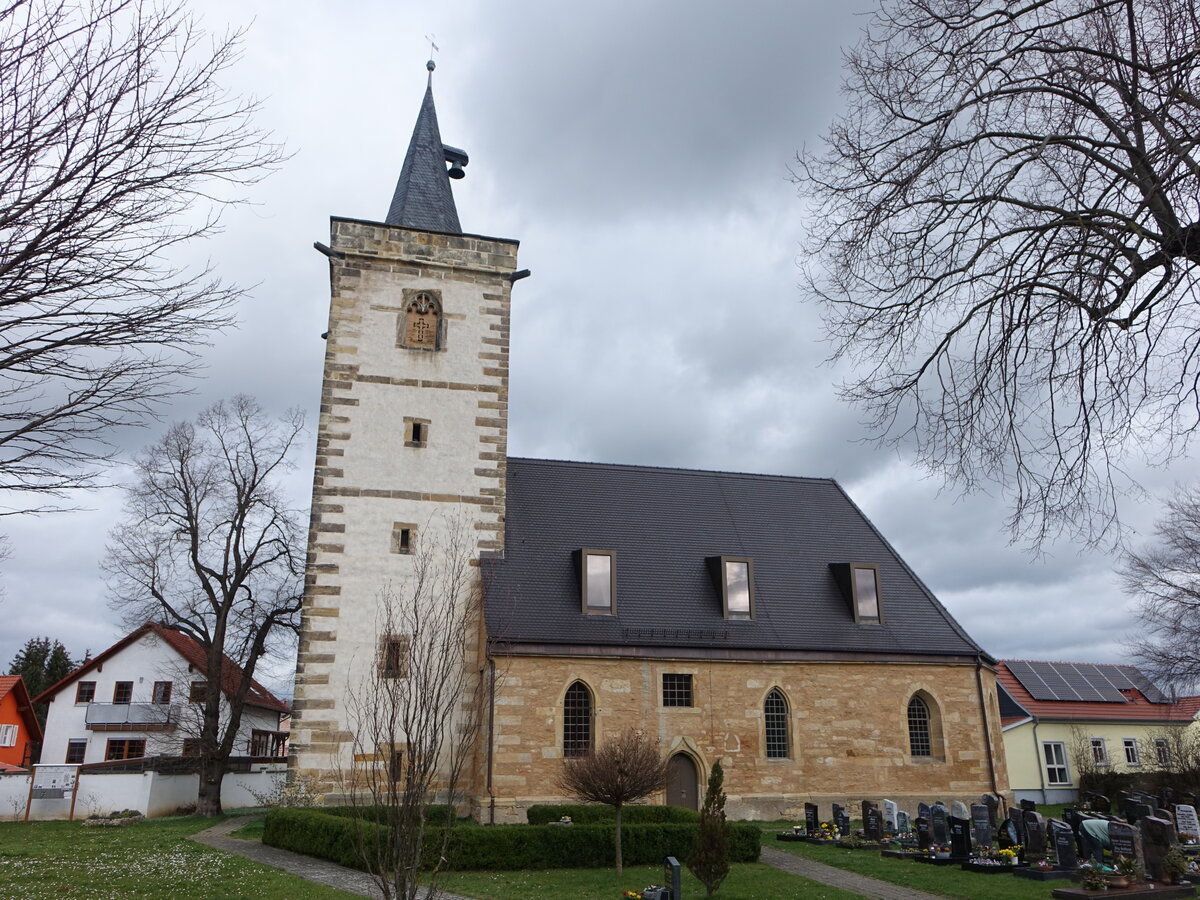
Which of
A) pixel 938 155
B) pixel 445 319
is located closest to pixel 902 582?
pixel 445 319

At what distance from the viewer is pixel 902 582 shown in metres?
25.7

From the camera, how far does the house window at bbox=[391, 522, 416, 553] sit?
2202cm

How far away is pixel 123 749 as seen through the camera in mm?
36969

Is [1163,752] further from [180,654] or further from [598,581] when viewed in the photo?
[180,654]

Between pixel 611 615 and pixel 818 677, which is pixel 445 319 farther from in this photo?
pixel 818 677

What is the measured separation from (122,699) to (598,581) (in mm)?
27637

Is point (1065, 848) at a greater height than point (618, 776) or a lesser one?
lesser

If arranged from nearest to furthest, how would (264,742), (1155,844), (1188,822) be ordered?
(1155,844) → (1188,822) → (264,742)

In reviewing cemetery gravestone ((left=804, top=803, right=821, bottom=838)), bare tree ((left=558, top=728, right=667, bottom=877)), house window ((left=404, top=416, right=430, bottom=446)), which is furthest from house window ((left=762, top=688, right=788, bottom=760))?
house window ((left=404, top=416, right=430, bottom=446))

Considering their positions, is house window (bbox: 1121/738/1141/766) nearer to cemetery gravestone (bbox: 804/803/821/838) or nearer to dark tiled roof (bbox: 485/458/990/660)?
dark tiled roof (bbox: 485/458/990/660)

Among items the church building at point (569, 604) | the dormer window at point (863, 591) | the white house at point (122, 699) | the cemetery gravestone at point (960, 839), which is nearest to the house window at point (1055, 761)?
the church building at point (569, 604)

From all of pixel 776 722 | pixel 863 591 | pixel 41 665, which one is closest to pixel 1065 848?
→ pixel 776 722

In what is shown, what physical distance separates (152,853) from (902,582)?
66.5ft

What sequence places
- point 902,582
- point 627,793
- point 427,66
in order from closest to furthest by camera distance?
point 627,793 < point 902,582 < point 427,66
